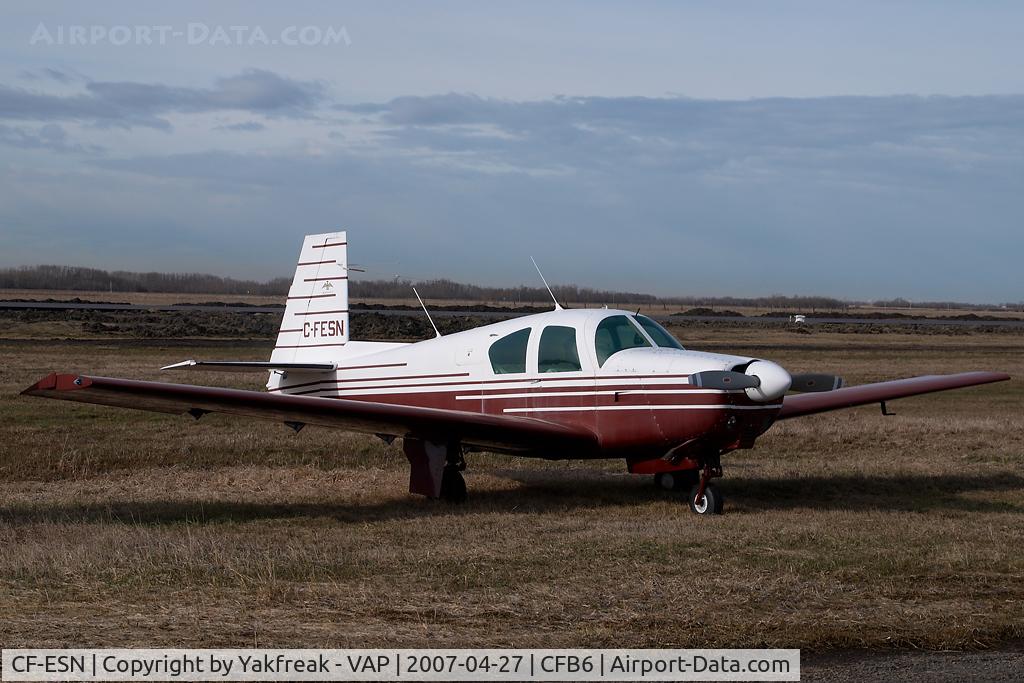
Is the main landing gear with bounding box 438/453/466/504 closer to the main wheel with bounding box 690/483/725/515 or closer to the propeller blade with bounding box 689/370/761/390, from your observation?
the main wheel with bounding box 690/483/725/515

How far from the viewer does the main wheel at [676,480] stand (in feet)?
44.0

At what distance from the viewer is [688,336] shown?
57.3 meters

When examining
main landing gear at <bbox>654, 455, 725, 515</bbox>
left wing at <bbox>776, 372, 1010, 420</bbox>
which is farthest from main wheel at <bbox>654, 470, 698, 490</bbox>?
main landing gear at <bbox>654, 455, 725, 515</bbox>

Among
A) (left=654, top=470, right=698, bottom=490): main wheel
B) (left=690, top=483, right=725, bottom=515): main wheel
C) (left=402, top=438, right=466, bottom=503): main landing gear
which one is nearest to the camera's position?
(left=690, top=483, right=725, bottom=515): main wheel

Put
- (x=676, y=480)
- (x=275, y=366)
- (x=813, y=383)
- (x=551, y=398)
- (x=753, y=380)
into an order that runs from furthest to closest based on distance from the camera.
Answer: (x=275, y=366)
(x=676, y=480)
(x=551, y=398)
(x=813, y=383)
(x=753, y=380)

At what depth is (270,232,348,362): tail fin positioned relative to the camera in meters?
14.8

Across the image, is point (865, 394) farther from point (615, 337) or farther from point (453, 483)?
point (453, 483)

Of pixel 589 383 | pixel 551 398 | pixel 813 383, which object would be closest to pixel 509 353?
pixel 551 398

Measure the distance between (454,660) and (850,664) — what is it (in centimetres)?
214

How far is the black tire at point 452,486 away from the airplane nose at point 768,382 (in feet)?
11.0

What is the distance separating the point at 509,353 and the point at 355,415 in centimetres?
208

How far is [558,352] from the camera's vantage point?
40.2ft

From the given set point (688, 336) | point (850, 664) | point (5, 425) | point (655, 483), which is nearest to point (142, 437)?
point (5, 425)

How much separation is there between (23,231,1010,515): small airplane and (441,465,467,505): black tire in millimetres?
15
